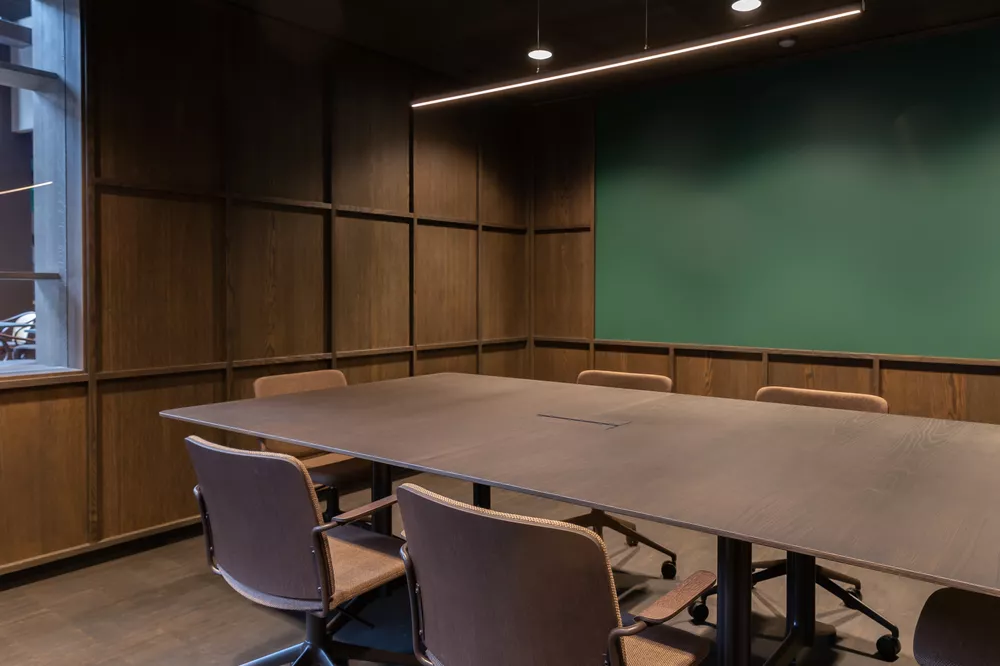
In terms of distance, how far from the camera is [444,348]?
5.36m

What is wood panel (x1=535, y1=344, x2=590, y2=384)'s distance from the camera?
580 centimetres

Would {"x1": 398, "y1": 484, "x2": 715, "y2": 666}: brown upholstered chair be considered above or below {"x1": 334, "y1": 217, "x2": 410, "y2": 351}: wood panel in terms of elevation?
below

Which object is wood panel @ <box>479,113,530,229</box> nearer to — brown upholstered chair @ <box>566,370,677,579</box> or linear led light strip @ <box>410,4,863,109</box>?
linear led light strip @ <box>410,4,863,109</box>

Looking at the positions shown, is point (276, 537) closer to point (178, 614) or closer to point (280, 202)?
point (178, 614)

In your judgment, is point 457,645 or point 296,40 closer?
point 457,645

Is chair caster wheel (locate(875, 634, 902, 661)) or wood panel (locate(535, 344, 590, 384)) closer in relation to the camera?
chair caster wheel (locate(875, 634, 902, 661))

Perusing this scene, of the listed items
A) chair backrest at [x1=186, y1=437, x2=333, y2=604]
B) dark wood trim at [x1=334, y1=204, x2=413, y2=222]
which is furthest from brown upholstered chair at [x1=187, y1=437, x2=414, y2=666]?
dark wood trim at [x1=334, y1=204, x2=413, y2=222]

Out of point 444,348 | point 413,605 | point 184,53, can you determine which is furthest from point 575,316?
point 413,605

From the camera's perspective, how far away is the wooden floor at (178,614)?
263cm

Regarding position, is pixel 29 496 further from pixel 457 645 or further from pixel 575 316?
pixel 575 316

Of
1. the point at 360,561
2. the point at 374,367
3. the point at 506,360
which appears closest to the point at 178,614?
the point at 360,561

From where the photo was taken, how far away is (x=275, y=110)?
4.20 metres

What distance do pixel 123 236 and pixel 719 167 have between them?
3755 mm

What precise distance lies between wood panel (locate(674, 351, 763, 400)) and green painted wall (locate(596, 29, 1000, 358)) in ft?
0.43
